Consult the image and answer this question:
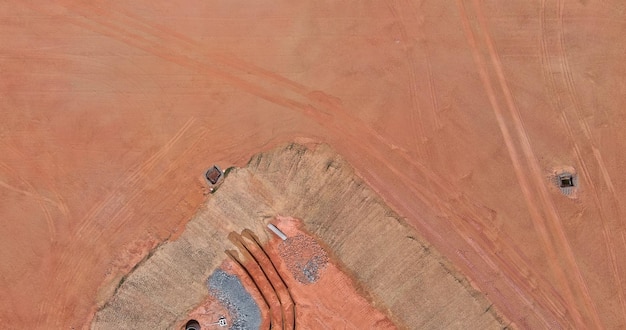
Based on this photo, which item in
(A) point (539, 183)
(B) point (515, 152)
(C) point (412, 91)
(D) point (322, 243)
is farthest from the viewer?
(C) point (412, 91)

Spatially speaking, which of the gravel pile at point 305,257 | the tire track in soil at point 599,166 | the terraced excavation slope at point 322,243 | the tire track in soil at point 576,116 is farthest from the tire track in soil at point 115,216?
the tire track in soil at point 599,166

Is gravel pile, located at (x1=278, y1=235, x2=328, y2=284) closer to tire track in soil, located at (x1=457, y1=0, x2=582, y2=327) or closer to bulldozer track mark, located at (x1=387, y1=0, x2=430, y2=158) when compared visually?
bulldozer track mark, located at (x1=387, y1=0, x2=430, y2=158)

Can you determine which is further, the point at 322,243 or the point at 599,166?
the point at 322,243

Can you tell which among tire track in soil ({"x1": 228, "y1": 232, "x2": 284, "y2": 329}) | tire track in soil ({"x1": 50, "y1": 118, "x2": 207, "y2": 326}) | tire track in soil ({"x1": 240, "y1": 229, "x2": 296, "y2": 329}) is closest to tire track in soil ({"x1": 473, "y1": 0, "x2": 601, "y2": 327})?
tire track in soil ({"x1": 240, "y1": 229, "x2": 296, "y2": 329})

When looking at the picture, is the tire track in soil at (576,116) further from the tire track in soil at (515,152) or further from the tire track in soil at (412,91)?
the tire track in soil at (412,91)

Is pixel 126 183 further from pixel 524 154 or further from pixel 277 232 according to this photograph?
pixel 524 154

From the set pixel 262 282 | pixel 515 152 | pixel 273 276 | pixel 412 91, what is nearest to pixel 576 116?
pixel 515 152

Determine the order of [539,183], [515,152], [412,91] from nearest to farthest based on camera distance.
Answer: [539,183] < [515,152] < [412,91]

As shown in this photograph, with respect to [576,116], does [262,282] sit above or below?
below
